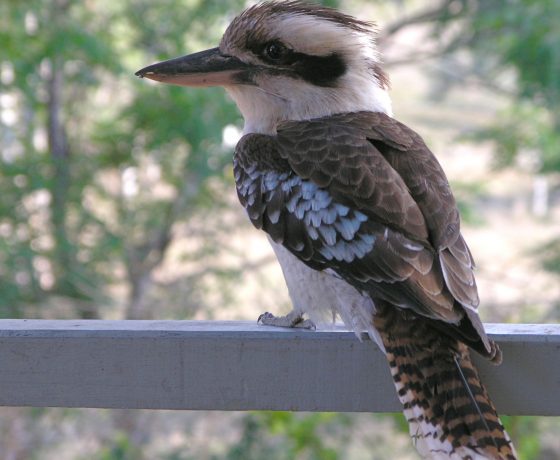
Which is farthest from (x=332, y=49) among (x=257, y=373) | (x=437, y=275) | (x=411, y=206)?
(x=257, y=373)

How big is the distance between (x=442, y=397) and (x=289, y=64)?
978 millimetres

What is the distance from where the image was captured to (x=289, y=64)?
2.15 m

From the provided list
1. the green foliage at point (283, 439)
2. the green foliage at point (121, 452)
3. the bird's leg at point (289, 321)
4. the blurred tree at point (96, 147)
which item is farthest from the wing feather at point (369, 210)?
the blurred tree at point (96, 147)

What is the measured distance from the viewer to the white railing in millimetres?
1514

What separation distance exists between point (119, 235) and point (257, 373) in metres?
4.23

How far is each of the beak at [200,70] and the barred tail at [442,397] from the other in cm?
79

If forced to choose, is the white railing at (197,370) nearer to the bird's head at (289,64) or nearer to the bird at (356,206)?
the bird at (356,206)

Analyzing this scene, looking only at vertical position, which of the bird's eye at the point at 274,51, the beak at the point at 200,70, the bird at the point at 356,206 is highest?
the bird's eye at the point at 274,51

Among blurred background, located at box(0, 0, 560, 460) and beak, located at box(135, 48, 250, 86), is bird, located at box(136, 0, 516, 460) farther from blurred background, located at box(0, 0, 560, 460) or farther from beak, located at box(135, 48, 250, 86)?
blurred background, located at box(0, 0, 560, 460)

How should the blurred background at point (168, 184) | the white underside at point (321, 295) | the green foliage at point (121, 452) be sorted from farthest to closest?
the blurred background at point (168, 184) → the green foliage at point (121, 452) → the white underside at point (321, 295)

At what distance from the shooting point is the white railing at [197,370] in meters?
1.51

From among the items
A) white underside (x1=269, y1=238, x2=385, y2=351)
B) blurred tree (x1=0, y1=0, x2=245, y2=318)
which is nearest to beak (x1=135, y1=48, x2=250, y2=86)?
white underside (x1=269, y1=238, x2=385, y2=351)

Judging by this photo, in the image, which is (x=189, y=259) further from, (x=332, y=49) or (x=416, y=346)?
(x=416, y=346)

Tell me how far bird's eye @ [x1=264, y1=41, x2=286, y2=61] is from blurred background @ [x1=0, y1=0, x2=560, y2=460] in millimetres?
2357
